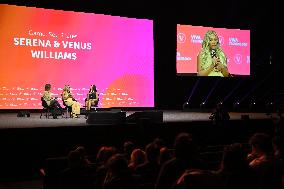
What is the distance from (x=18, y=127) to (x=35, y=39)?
12.9ft

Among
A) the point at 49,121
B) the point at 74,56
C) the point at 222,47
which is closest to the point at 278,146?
the point at 49,121

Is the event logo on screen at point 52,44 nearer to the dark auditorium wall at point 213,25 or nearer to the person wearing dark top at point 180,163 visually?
the dark auditorium wall at point 213,25

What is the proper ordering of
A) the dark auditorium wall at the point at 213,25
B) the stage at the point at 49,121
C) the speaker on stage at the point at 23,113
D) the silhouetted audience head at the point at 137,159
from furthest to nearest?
the dark auditorium wall at the point at 213,25, the speaker on stage at the point at 23,113, the stage at the point at 49,121, the silhouetted audience head at the point at 137,159

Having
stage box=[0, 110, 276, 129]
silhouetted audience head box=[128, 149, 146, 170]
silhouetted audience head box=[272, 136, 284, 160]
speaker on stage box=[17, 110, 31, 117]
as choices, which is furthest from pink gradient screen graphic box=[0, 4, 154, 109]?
silhouetted audience head box=[272, 136, 284, 160]

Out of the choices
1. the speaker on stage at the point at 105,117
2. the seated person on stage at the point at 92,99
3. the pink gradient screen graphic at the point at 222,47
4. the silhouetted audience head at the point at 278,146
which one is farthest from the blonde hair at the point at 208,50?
the silhouetted audience head at the point at 278,146

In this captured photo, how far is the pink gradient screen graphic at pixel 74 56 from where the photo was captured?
29.7ft

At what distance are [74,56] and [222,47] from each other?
4806 mm

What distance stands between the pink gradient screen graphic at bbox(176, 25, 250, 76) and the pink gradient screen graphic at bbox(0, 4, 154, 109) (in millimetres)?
1029

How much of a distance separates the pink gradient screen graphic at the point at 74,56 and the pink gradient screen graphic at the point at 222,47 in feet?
3.38

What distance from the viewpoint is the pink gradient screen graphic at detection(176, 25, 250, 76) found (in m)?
11.4

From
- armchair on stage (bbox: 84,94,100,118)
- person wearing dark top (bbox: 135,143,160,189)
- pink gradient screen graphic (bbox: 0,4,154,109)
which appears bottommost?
person wearing dark top (bbox: 135,143,160,189)

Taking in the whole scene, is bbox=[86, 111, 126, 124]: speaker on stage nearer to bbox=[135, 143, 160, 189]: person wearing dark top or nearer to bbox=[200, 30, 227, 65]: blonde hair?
bbox=[135, 143, 160, 189]: person wearing dark top

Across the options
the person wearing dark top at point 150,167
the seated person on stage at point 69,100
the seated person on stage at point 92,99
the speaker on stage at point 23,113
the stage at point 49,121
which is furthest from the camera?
the seated person on stage at point 92,99

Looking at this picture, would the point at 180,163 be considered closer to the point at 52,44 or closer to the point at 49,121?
the point at 49,121
